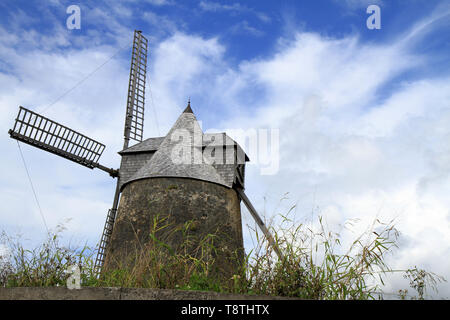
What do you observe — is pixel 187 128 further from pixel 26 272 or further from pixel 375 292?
pixel 375 292

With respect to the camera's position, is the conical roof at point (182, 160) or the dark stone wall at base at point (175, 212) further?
the conical roof at point (182, 160)

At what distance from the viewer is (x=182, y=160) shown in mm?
11016

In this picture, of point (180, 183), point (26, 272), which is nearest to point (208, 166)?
point (180, 183)

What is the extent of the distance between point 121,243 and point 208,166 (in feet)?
10.0

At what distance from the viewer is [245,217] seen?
3.96 m

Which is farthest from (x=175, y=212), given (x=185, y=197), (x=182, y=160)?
(x=182, y=160)

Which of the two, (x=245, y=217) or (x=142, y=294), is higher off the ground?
(x=245, y=217)

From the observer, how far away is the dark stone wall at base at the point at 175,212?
392 inches

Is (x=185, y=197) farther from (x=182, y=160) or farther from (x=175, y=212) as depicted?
(x=182, y=160)

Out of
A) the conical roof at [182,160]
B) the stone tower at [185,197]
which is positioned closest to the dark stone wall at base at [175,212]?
the stone tower at [185,197]

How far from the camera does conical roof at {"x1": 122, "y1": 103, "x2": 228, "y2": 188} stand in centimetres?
1069

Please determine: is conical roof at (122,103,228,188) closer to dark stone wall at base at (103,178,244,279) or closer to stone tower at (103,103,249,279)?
stone tower at (103,103,249,279)

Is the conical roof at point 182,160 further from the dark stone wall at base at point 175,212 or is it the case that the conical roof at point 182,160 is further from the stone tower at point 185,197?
the dark stone wall at base at point 175,212

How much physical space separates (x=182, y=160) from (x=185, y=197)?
4.00ft
